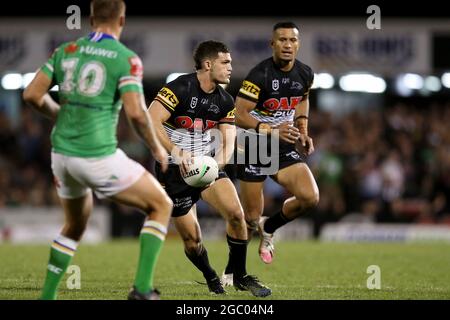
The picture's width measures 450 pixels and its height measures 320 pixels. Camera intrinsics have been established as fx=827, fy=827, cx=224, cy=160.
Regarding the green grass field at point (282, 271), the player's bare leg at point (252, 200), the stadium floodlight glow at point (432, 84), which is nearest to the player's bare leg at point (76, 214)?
the green grass field at point (282, 271)

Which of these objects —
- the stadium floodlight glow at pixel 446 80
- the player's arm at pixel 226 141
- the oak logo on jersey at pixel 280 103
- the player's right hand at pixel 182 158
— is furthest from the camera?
Answer: the stadium floodlight glow at pixel 446 80

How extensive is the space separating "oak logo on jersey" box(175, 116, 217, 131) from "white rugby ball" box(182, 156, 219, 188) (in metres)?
0.57

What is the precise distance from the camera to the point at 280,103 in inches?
360

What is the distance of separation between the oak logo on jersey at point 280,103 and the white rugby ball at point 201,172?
157 centimetres

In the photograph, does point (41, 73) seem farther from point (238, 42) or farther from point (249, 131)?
point (238, 42)

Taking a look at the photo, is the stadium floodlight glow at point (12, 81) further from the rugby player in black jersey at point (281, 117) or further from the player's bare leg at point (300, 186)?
the player's bare leg at point (300, 186)

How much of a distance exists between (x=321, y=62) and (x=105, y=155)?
1314 centimetres

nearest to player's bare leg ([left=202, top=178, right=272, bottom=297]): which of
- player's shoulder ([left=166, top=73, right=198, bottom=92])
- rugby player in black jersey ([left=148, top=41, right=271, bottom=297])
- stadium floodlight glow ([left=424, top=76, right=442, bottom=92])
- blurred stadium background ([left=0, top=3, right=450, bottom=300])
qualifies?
rugby player in black jersey ([left=148, top=41, right=271, bottom=297])

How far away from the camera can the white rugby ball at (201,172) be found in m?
7.59

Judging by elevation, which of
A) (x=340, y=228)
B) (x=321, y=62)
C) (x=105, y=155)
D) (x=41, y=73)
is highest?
(x=321, y=62)

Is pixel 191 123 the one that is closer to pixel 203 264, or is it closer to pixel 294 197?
pixel 203 264

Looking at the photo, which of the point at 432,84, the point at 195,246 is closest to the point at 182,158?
the point at 195,246

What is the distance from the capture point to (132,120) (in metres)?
6.07
